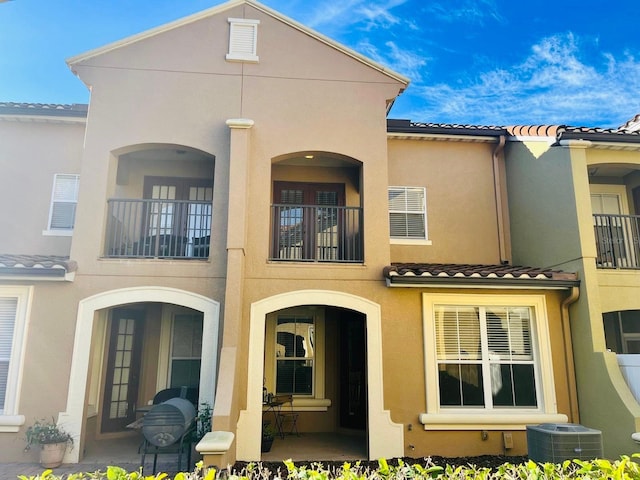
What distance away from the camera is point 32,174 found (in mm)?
12547

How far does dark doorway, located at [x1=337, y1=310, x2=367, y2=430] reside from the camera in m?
12.2

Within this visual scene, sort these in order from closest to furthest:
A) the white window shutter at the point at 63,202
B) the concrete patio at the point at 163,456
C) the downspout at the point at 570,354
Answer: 1. the concrete patio at the point at 163,456
2. the downspout at the point at 570,354
3. the white window shutter at the point at 63,202

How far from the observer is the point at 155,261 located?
1035 centimetres

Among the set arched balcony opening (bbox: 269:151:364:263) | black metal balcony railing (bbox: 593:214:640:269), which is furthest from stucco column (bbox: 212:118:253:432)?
black metal balcony railing (bbox: 593:214:640:269)

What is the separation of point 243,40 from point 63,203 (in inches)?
243

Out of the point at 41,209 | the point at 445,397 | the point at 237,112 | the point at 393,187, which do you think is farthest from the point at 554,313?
the point at 41,209

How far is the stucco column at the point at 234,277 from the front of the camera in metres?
8.58

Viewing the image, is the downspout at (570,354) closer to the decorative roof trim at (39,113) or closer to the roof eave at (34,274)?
the roof eave at (34,274)

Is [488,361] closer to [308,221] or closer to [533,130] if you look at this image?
[308,221]

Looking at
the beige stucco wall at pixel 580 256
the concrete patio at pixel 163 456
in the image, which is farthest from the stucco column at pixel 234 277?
the beige stucco wall at pixel 580 256

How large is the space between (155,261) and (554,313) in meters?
8.72

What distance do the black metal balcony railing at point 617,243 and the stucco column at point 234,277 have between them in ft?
28.2

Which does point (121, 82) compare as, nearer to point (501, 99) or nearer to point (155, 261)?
point (155, 261)

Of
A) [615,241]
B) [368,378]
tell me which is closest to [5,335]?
[368,378]
